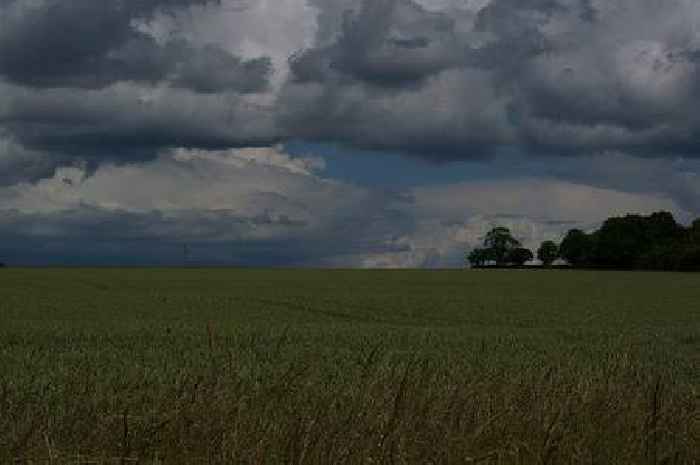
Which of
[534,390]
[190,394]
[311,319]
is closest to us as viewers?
[190,394]

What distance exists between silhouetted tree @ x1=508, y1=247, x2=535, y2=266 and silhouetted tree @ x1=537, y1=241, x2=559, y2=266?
12.8ft

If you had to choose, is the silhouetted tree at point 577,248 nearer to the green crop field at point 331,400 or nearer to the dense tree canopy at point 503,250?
the dense tree canopy at point 503,250

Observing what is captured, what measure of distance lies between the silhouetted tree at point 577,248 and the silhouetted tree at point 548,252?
8.52 m

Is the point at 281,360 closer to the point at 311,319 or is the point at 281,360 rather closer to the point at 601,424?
the point at 601,424

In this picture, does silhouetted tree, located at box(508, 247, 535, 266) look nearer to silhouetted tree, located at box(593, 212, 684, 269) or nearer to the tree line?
the tree line

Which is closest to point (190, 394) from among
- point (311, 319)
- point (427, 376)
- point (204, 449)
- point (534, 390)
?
point (204, 449)

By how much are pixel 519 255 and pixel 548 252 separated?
21.5 ft

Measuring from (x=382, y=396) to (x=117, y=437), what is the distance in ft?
7.93

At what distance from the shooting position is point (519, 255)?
6713 inches

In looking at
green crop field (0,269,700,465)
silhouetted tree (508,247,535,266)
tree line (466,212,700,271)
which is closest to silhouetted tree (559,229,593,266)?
→ tree line (466,212,700,271)

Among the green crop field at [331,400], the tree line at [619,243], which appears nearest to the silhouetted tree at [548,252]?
the tree line at [619,243]

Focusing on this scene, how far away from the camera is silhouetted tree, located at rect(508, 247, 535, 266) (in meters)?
170

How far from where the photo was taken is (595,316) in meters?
36.0

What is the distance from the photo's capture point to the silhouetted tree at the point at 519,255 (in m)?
170
